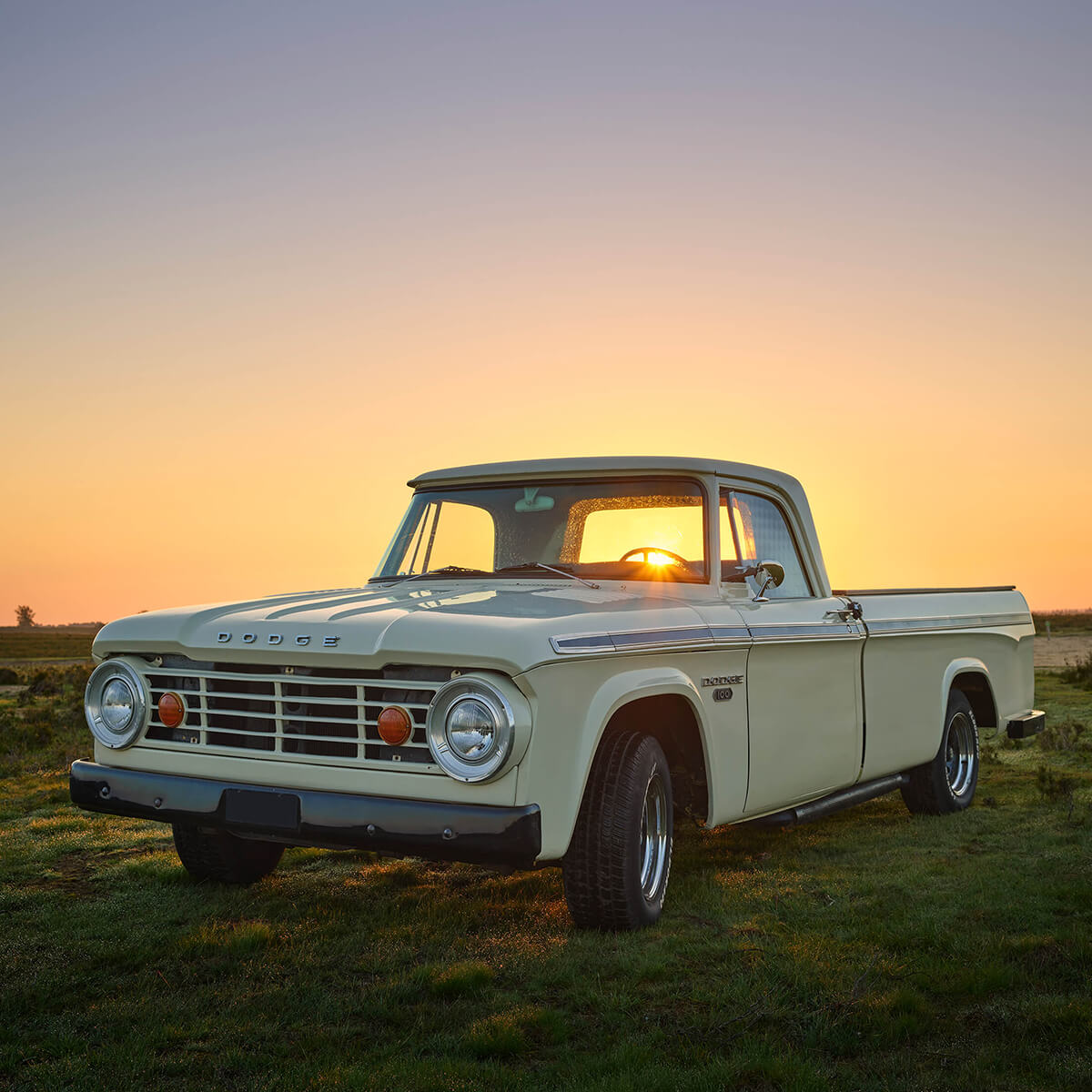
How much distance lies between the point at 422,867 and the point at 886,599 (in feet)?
10.5

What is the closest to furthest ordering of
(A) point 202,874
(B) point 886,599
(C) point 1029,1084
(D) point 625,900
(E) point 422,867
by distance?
1. (C) point 1029,1084
2. (D) point 625,900
3. (A) point 202,874
4. (E) point 422,867
5. (B) point 886,599

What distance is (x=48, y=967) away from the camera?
4402mm

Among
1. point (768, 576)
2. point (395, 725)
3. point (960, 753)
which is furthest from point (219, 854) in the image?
point (960, 753)

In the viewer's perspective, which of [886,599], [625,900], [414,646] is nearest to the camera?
[414,646]

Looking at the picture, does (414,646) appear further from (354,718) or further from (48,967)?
(48,967)

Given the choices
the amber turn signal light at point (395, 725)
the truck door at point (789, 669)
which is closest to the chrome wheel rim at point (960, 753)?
the truck door at point (789, 669)

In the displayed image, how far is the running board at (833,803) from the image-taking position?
19.0 ft

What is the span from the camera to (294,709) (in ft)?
14.9

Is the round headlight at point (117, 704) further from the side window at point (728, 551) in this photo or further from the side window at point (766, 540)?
the side window at point (766, 540)

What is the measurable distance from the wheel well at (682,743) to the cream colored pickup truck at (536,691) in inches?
0.5

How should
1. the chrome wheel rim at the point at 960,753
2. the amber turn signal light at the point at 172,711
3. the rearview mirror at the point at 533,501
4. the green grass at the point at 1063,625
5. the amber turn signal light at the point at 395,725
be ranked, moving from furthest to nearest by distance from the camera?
the green grass at the point at 1063,625 → the chrome wheel rim at the point at 960,753 → the rearview mirror at the point at 533,501 → the amber turn signal light at the point at 172,711 → the amber turn signal light at the point at 395,725

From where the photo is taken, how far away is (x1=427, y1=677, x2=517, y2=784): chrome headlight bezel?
4.04m

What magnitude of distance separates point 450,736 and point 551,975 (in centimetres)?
96

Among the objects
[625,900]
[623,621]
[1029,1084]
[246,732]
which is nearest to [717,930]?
[625,900]
